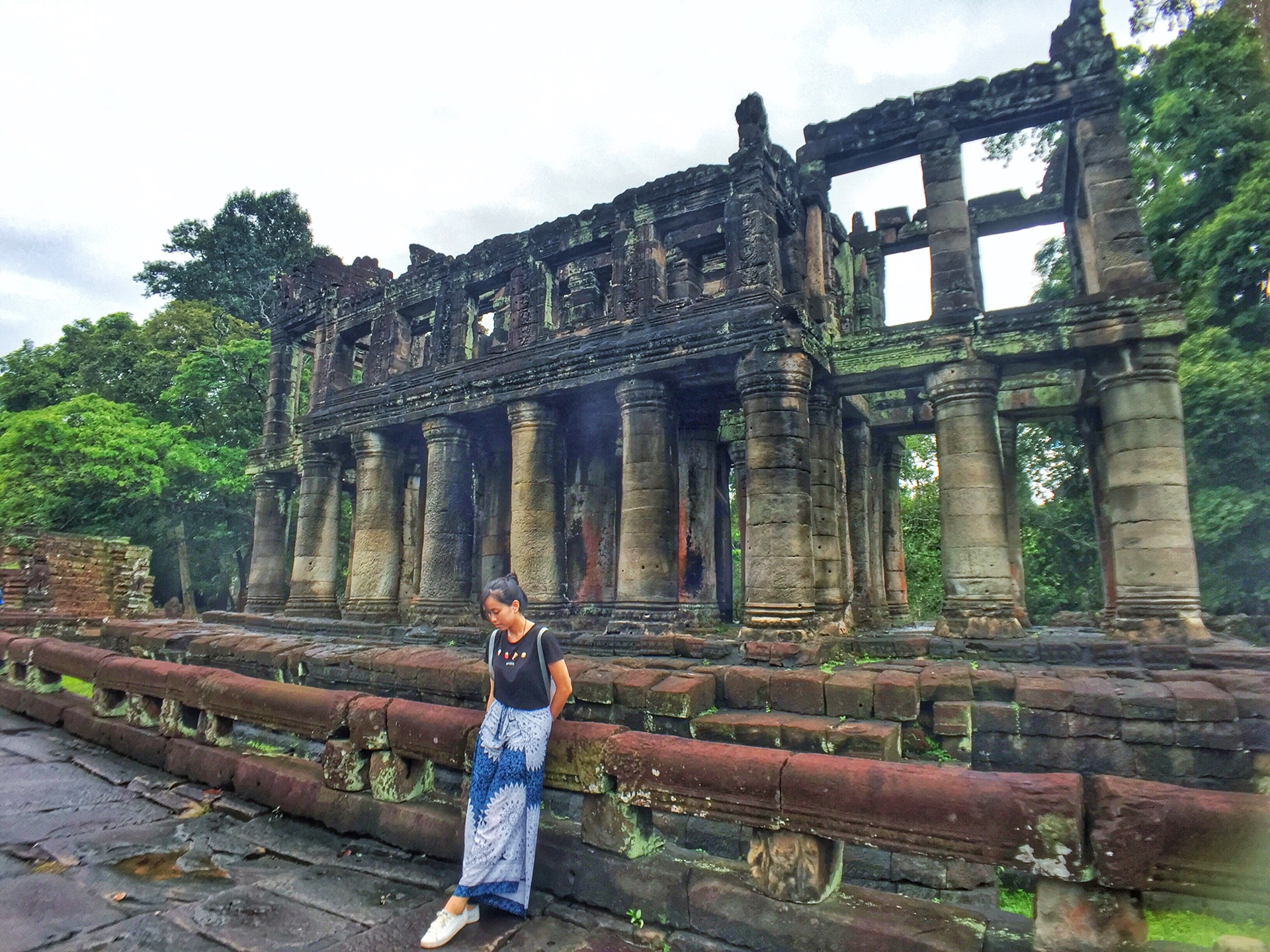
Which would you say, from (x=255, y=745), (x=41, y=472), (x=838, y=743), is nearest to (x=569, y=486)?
(x=255, y=745)

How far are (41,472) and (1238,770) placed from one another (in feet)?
96.1

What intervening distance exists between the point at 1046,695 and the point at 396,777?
560 cm

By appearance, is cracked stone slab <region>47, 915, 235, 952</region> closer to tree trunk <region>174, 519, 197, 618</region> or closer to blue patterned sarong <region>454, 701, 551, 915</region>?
blue patterned sarong <region>454, 701, 551, 915</region>

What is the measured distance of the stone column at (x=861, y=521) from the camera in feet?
43.9

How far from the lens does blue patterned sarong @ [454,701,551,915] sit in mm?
3352

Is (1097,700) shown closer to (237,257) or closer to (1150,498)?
(1150,498)

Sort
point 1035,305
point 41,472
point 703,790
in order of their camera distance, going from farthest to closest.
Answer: point 41,472
point 1035,305
point 703,790

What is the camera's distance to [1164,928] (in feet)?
12.8

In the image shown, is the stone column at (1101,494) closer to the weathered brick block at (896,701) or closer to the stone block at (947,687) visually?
the stone block at (947,687)

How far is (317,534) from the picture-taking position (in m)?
16.5

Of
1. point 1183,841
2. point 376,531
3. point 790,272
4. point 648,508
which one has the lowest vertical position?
point 1183,841

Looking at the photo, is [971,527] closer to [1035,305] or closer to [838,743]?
[1035,305]

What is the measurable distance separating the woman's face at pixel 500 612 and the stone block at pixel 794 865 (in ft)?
5.49

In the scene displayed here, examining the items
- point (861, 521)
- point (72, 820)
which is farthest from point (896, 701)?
point (861, 521)
